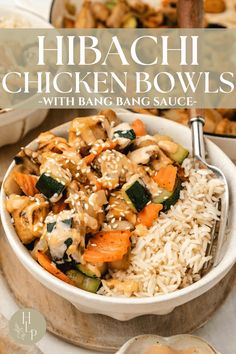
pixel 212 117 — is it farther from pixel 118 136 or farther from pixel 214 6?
pixel 214 6

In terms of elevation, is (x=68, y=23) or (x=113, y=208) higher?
(x=68, y=23)

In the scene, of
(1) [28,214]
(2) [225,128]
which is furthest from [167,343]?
(2) [225,128]

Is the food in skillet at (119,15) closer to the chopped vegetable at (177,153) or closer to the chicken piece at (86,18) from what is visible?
the chicken piece at (86,18)

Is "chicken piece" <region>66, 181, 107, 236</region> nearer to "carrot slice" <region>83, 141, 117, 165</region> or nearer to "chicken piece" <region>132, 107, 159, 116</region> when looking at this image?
"carrot slice" <region>83, 141, 117, 165</region>

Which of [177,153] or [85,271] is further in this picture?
[177,153]

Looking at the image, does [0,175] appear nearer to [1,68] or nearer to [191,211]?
[1,68]

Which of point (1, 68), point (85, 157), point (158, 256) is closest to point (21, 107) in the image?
point (1, 68)
